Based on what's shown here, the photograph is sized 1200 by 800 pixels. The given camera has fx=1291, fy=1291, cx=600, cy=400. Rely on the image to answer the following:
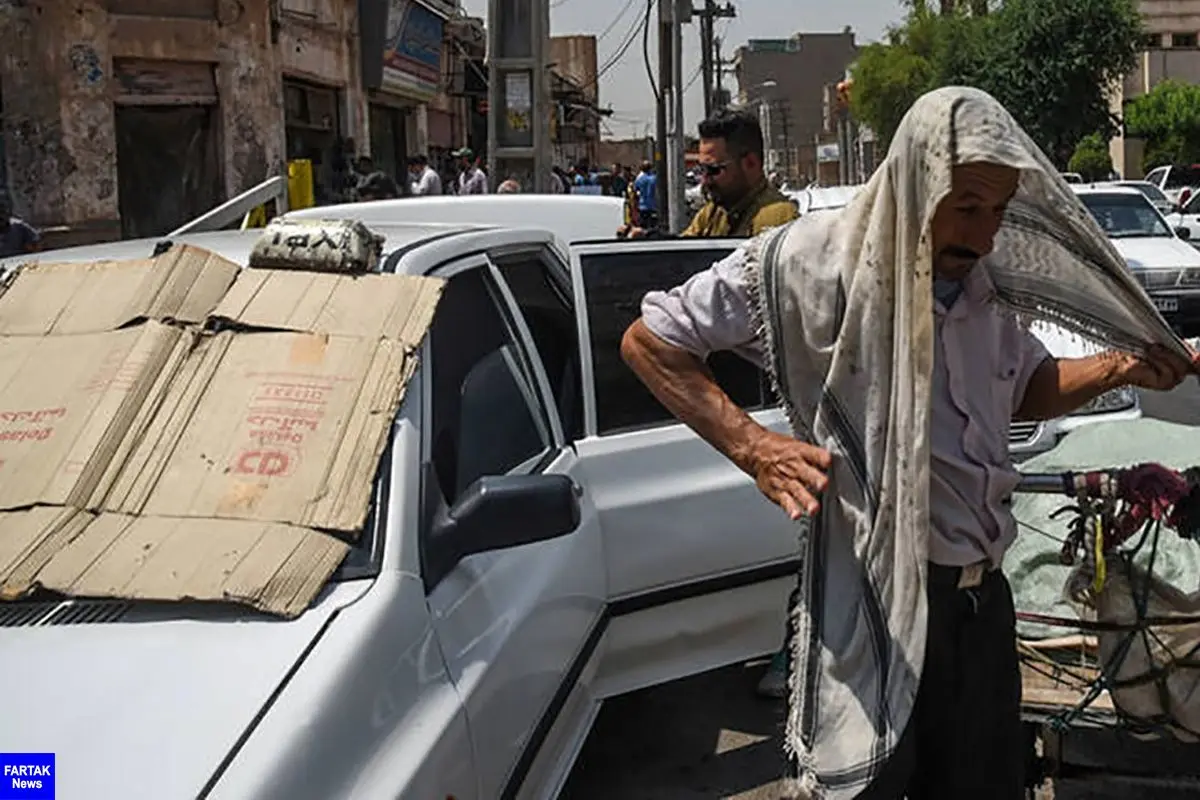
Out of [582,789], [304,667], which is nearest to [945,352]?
[304,667]

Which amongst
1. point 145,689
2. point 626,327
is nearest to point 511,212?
point 626,327

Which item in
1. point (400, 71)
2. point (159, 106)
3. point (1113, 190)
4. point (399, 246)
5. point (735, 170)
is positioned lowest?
point (399, 246)

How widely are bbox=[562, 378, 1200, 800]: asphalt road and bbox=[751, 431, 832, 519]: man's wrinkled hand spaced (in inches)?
67.7

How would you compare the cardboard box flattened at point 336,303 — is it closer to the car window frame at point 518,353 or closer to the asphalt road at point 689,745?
the car window frame at point 518,353

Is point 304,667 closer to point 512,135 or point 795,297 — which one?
point 795,297

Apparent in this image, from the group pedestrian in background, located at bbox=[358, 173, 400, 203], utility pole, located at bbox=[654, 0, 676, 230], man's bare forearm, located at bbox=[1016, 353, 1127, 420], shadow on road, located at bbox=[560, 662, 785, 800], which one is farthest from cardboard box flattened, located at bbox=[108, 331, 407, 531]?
utility pole, located at bbox=[654, 0, 676, 230]

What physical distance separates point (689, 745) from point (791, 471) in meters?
2.22

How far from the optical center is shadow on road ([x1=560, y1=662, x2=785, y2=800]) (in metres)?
3.72

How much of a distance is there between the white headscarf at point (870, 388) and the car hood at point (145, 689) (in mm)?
762

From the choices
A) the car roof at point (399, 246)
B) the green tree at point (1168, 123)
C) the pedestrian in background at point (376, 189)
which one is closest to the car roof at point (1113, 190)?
the pedestrian in background at point (376, 189)

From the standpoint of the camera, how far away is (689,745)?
399 cm

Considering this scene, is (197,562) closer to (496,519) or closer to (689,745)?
(496,519)

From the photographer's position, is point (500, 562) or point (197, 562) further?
point (500, 562)

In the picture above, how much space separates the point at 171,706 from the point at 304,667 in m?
0.18
